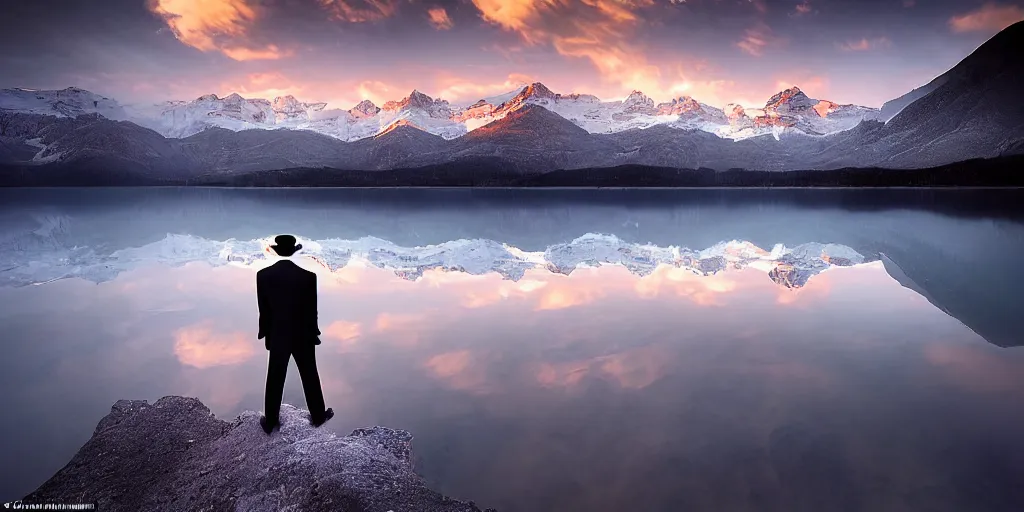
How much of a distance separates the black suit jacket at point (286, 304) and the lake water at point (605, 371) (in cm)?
59

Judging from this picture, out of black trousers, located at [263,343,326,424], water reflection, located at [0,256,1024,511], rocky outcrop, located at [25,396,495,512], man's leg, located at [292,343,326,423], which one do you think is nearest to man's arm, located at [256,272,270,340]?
black trousers, located at [263,343,326,424]

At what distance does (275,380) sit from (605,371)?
7177 mm

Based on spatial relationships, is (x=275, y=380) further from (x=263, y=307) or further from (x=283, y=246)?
(x=283, y=246)

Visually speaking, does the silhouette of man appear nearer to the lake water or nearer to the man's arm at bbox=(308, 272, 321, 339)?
the man's arm at bbox=(308, 272, 321, 339)

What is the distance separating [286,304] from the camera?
8133 mm

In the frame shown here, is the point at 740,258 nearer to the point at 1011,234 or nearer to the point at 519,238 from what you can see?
the point at 519,238

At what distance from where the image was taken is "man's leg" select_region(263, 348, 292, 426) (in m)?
8.29

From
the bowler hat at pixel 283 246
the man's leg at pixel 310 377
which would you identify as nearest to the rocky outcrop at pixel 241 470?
the man's leg at pixel 310 377

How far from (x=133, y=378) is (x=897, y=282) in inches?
1114

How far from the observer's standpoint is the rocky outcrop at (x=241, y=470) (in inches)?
280

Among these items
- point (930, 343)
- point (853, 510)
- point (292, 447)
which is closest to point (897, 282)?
point (930, 343)

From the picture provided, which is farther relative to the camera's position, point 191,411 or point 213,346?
point 213,346

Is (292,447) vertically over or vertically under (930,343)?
over

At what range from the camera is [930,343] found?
15164mm
